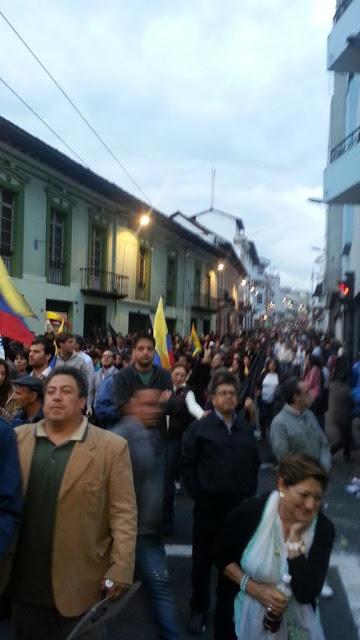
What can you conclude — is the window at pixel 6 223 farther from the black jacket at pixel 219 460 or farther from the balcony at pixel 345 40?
the black jacket at pixel 219 460

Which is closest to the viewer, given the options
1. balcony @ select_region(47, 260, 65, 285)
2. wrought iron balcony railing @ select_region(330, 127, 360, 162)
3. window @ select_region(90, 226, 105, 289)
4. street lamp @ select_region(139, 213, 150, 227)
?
wrought iron balcony railing @ select_region(330, 127, 360, 162)

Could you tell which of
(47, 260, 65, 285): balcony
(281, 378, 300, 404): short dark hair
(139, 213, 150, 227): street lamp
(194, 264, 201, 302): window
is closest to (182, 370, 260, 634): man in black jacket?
(281, 378, 300, 404): short dark hair

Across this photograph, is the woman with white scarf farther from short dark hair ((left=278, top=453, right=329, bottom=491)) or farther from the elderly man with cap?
the elderly man with cap

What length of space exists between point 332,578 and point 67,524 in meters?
3.15

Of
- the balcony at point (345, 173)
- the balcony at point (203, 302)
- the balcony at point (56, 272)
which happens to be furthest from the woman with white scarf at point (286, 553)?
the balcony at point (203, 302)

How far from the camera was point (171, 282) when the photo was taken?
3481cm

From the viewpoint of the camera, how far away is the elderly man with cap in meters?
4.64

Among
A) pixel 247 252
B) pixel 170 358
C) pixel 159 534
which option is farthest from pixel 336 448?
pixel 247 252

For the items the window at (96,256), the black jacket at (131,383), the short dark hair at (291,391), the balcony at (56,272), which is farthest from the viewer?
the window at (96,256)

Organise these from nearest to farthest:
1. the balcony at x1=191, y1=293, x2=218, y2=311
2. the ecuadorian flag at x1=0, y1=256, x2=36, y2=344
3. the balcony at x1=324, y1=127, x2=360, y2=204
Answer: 1. the ecuadorian flag at x1=0, y1=256, x2=36, y2=344
2. the balcony at x1=324, y1=127, x2=360, y2=204
3. the balcony at x1=191, y1=293, x2=218, y2=311

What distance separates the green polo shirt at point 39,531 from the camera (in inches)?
110

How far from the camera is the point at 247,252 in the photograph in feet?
242

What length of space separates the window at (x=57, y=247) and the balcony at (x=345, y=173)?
933 centimetres

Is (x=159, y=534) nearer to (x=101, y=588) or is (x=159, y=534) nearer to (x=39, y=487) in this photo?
(x=101, y=588)
